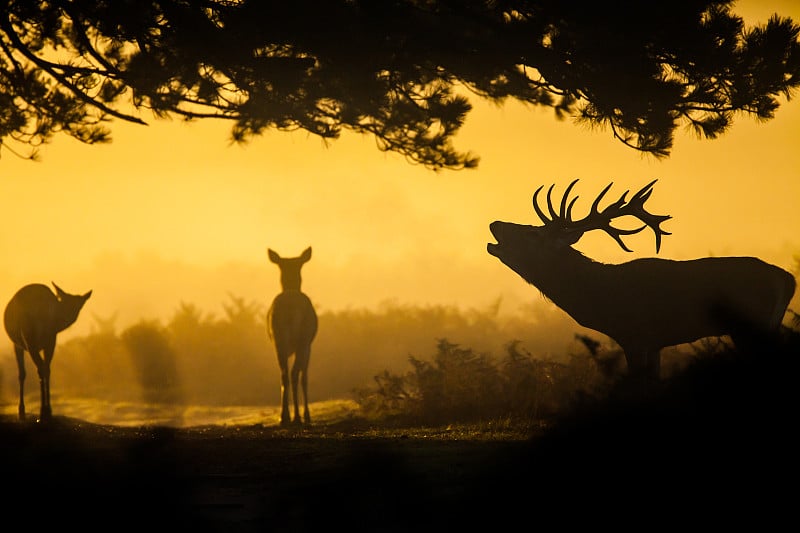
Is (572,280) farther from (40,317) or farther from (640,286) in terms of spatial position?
(40,317)

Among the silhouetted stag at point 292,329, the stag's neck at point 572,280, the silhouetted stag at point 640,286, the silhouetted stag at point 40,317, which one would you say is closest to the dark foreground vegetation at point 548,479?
the silhouetted stag at point 640,286

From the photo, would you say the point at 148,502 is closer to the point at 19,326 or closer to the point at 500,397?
the point at 500,397

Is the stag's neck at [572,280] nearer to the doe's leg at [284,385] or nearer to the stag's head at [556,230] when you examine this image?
the stag's head at [556,230]

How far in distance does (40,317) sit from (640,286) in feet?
36.1

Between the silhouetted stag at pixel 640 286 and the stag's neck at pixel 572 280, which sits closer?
the silhouetted stag at pixel 640 286

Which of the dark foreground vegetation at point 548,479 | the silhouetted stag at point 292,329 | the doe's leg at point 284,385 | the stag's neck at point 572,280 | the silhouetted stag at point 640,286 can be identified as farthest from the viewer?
the silhouetted stag at point 292,329

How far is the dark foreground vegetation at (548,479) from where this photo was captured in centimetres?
641

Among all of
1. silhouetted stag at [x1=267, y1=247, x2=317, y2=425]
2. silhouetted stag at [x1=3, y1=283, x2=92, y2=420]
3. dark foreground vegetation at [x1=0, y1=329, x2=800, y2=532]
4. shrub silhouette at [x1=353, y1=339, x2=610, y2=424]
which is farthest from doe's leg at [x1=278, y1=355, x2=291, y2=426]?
dark foreground vegetation at [x1=0, y1=329, x2=800, y2=532]

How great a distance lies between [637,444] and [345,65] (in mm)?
7089

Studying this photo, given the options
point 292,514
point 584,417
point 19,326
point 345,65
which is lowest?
point 292,514

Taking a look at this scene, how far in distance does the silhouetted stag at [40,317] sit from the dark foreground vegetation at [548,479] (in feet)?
34.2

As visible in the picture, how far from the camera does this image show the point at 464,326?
1266 inches

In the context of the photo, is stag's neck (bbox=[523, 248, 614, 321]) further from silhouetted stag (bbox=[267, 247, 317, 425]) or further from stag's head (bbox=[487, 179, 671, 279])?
silhouetted stag (bbox=[267, 247, 317, 425])

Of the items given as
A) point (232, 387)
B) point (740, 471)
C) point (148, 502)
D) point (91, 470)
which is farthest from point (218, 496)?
point (232, 387)
